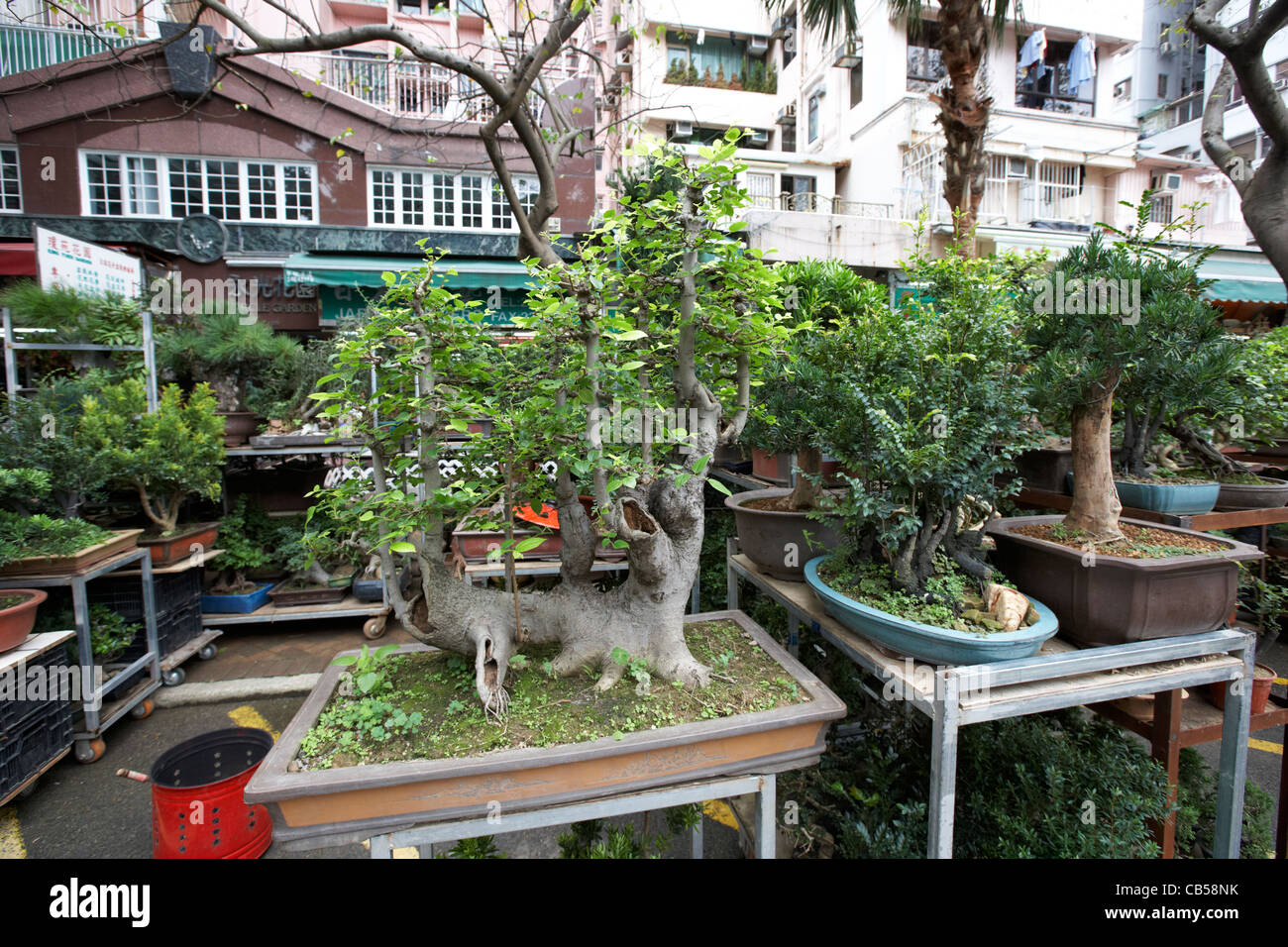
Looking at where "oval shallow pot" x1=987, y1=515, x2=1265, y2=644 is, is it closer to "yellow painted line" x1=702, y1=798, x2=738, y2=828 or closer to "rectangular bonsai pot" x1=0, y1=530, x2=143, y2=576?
"yellow painted line" x1=702, y1=798, x2=738, y2=828

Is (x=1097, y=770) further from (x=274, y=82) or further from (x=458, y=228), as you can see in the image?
(x=274, y=82)

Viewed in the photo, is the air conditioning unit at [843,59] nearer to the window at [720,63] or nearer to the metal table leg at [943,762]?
the window at [720,63]

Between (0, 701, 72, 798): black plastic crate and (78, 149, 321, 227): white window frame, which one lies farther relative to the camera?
(78, 149, 321, 227): white window frame

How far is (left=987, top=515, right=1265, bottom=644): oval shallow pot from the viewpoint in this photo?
1.84 metres

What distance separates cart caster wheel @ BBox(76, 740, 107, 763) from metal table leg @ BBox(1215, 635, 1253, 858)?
5191mm

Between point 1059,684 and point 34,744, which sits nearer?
point 1059,684

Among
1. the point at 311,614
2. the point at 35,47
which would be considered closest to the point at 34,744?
the point at 311,614

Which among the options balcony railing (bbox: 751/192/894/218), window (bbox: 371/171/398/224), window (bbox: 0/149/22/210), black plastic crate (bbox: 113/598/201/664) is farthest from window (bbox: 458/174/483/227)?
black plastic crate (bbox: 113/598/201/664)

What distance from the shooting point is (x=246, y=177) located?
8.16m

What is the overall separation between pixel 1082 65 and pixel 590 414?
17.2m

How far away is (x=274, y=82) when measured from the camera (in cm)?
805
